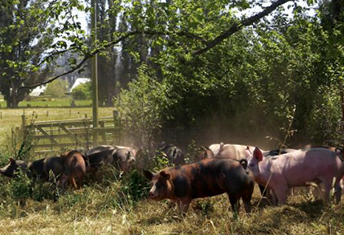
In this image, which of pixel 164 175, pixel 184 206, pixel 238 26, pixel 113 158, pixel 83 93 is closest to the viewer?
pixel 164 175

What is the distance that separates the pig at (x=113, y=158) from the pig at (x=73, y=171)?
0.33m

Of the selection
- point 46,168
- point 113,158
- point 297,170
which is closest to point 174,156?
point 113,158

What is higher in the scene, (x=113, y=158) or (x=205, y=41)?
(x=205, y=41)

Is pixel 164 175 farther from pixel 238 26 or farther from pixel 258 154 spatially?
pixel 238 26

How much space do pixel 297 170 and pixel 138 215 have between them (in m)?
2.37

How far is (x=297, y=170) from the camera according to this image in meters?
7.98

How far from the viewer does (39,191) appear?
9.75 metres

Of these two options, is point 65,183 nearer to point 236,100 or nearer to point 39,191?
point 39,191

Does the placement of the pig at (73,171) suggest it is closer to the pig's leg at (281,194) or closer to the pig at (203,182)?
the pig at (203,182)

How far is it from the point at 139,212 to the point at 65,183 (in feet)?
8.30

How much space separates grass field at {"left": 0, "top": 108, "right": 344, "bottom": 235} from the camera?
21.6 ft

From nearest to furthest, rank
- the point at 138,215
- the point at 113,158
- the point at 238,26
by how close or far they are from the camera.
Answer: the point at 138,215 → the point at 238,26 → the point at 113,158

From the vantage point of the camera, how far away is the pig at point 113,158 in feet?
33.9

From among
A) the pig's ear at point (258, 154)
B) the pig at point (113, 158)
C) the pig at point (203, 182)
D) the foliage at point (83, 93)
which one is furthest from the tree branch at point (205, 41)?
the foliage at point (83, 93)
